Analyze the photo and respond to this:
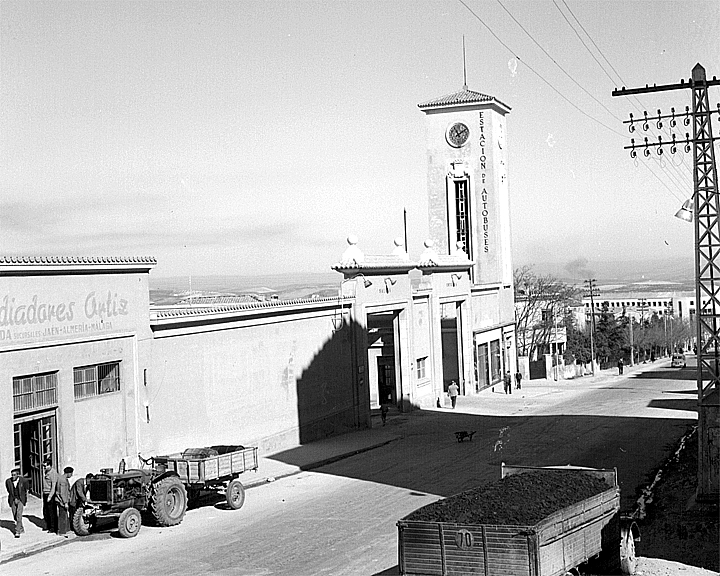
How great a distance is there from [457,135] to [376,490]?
4048 centimetres

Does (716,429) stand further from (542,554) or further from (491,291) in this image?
(491,291)

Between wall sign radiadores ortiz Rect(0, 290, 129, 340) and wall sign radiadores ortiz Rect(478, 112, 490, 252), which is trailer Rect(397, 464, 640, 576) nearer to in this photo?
wall sign radiadores ortiz Rect(0, 290, 129, 340)

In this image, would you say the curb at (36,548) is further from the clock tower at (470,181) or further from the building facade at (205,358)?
the clock tower at (470,181)

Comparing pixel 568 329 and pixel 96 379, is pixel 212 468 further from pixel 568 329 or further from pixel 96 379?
pixel 568 329

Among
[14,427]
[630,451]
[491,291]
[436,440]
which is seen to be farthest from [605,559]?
[491,291]

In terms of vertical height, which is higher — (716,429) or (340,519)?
(716,429)

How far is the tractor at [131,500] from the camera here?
1891 cm

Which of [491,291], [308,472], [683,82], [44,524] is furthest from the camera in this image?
[491,291]

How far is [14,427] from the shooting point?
2091 cm

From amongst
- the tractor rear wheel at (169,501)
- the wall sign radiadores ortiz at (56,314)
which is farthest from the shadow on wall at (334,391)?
the tractor rear wheel at (169,501)

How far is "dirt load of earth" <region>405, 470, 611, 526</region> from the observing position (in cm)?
1316

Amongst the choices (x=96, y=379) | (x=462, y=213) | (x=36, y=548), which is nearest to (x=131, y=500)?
(x=36, y=548)

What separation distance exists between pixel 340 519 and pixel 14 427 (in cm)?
744

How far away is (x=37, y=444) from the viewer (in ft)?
70.6
